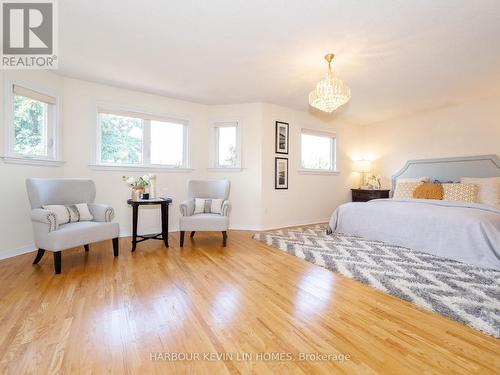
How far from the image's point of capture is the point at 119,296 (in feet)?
6.37

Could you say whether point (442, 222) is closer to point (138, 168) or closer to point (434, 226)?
point (434, 226)

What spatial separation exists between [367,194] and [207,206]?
3705 mm

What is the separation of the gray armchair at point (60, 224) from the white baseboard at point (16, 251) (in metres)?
0.53

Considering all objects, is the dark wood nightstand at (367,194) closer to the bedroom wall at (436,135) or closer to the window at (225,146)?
the bedroom wall at (436,135)

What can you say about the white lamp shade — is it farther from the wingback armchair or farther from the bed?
the wingback armchair

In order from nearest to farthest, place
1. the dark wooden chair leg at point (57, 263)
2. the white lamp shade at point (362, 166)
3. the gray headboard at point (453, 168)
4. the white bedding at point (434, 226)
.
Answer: the dark wooden chair leg at point (57, 263), the white bedding at point (434, 226), the gray headboard at point (453, 168), the white lamp shade at point (362, 166)

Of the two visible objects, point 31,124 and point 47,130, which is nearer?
point 31,124

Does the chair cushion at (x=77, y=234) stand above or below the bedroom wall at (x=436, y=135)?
below

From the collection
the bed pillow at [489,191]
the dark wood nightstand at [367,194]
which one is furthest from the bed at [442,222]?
the dark wood nightstand at [367,194]

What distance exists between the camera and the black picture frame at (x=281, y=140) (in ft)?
15.3

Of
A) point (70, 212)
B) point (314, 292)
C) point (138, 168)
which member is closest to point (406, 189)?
point (314, 292)

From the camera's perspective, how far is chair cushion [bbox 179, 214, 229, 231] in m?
3.38

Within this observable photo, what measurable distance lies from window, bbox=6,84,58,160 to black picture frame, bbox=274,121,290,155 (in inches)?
139

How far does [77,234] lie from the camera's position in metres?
2.52
